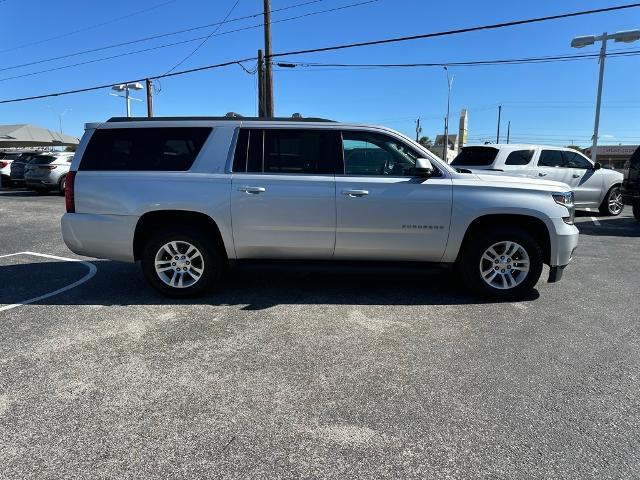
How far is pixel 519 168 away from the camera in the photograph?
38.0ft

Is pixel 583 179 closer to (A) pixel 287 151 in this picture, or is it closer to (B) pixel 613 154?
(A) pixel 287 151

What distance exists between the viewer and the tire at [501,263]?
5094 mm

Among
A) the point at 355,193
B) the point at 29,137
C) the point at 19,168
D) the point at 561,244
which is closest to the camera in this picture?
the point at 355,193

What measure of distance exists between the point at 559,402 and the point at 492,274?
2215mm

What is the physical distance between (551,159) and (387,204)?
8943mm

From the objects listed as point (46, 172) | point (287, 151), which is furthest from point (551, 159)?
point (46, 172)

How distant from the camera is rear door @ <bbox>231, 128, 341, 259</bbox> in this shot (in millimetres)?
4973

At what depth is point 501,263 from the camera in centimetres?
518

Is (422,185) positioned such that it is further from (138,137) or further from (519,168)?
(519,168)

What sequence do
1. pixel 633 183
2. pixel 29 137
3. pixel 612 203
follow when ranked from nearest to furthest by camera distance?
1. pixel 633 183
2. pixel 612 203
3. pixel 29 137

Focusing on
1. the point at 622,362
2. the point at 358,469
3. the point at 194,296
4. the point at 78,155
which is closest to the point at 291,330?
the point at 194,296

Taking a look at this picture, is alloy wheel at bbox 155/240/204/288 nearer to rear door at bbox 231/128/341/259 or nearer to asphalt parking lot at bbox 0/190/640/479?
asphalt parking lot at bbox 0/190/640/479

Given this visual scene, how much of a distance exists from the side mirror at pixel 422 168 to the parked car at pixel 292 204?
24 mm

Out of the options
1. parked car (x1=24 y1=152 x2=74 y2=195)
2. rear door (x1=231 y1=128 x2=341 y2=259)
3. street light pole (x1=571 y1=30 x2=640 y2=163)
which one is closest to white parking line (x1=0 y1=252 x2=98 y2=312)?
rear door (x1=231 y1=128 x2=341 y2=259)
